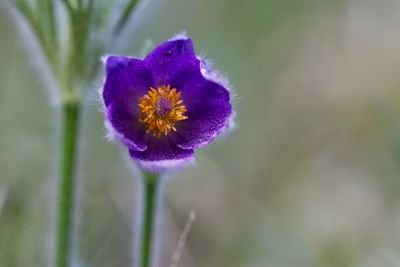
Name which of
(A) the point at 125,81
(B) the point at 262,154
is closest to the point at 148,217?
(A) the point at 125,81

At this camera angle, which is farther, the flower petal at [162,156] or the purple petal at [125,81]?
the flower petal at [162,156]

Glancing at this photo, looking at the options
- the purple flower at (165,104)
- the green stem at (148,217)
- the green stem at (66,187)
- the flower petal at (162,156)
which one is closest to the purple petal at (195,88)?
the purple flower at (165,104)

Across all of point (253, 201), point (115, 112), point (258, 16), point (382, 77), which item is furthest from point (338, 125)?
point (115, 112)

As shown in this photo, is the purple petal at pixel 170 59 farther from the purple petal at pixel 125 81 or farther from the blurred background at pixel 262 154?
the blurred background at pixel 262 154

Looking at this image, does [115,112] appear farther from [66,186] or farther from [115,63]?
[66,186]

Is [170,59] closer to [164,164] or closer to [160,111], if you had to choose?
[160,111]

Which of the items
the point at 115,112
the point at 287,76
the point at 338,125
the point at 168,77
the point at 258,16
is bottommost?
the point at 115,112

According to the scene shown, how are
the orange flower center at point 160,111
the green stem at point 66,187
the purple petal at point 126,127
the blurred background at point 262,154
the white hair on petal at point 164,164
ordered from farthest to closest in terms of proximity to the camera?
the blurred background at point 262,154 → the green stem at point 66,187 → the orange flower center at point 160,111 → the white hair on petal at point 164,164 → the purple petal at point 126,127
